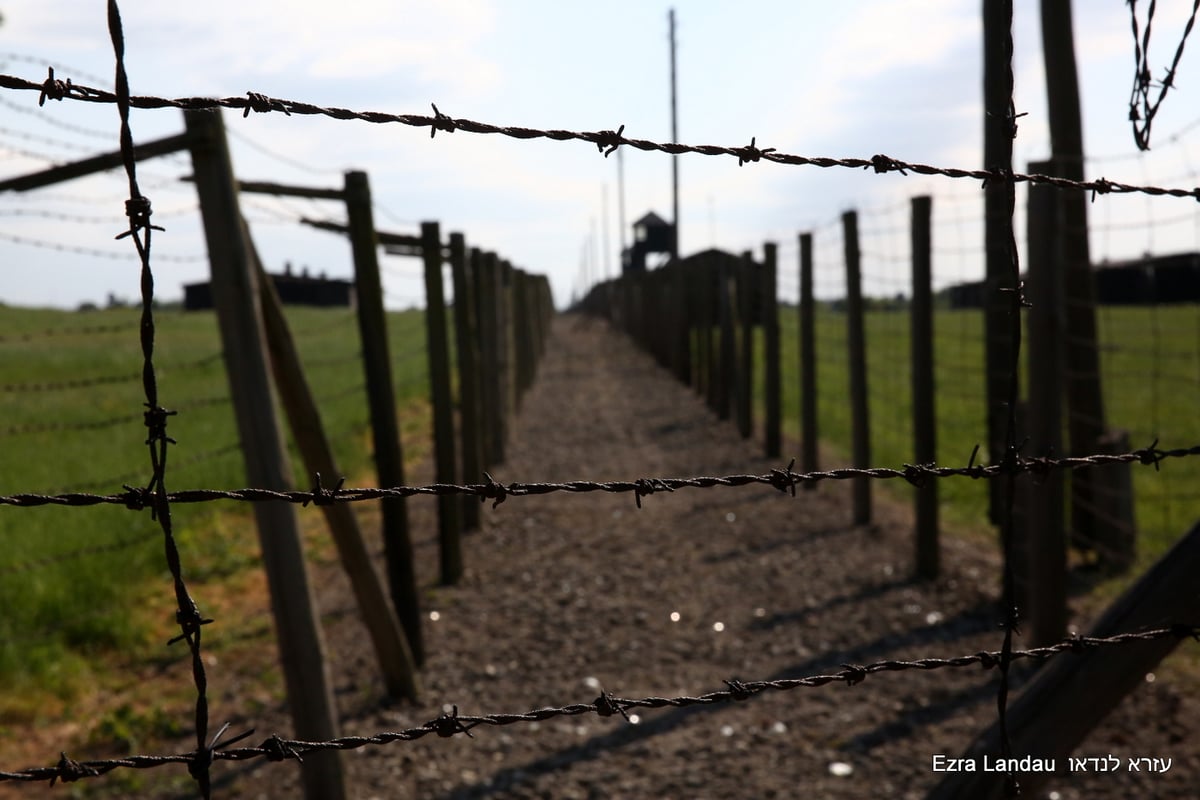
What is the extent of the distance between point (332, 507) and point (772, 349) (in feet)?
20.7

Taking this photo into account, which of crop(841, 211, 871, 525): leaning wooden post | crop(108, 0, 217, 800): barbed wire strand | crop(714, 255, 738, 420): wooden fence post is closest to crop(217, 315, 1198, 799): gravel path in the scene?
crop(841, 211, 871, 525): leaning wooden post

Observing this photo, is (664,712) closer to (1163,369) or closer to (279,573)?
(279,573)

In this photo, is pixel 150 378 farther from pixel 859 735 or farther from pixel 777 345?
pixel 777 345

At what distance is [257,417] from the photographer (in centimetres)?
332

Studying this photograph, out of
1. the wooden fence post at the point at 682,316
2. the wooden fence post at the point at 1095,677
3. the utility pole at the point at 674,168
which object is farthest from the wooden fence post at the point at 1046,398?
the utility pole at the point at 674,168

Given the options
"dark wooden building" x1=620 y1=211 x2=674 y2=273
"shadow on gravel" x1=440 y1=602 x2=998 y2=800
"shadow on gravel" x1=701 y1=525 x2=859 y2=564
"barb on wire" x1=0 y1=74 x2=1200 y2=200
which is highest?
"dark wooden building" x1=620 y1=211 x2=674 y2=273

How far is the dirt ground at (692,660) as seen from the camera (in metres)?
3.80

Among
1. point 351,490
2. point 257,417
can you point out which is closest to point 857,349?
point 257,417

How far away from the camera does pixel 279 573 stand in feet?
11.1

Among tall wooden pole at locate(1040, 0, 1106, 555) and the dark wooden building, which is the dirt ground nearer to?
tall wooden pole at locate(1040, 0, 1106, 555)

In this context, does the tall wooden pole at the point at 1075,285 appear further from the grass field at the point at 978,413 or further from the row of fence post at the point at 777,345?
the row of fence post at the point at 777,345

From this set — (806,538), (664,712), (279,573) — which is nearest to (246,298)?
(279,573)

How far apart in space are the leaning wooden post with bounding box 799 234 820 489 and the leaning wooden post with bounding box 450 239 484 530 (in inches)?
102

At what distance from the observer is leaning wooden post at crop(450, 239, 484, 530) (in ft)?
22.9
